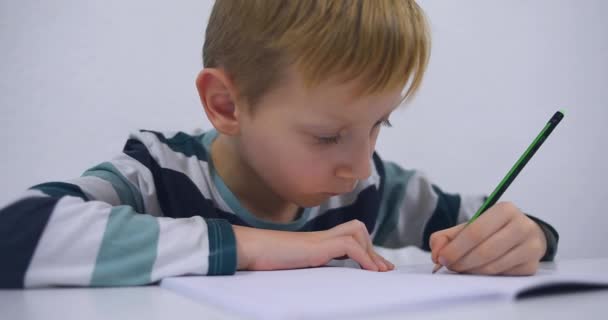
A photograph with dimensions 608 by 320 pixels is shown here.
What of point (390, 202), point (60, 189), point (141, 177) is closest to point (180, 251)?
point (60, 189)

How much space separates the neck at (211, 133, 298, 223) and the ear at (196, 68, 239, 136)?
7 centimetres

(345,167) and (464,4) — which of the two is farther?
(464,4)

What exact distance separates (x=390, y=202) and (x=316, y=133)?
1.28 ft

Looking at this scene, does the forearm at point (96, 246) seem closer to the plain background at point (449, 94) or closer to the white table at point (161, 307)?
the white table at point (161, 307)

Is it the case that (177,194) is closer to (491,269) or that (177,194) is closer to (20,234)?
(20,234)

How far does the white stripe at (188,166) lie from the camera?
2.49 feet

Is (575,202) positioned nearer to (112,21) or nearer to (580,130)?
(580,130)

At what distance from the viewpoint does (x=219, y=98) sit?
28.1 inches

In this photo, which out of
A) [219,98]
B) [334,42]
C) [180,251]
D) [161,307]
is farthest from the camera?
[219,98]

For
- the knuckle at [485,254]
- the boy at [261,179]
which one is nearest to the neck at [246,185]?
the boy at [261,179]

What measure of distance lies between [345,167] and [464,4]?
2.54 feet

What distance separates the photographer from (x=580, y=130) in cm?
132

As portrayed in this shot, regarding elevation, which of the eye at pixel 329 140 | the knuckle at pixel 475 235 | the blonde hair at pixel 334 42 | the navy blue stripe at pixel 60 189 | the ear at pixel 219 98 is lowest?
the knuckle at pixel 475 235

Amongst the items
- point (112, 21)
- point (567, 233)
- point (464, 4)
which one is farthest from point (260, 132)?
point (567, 233)
